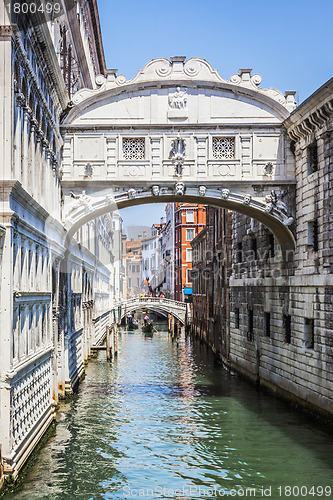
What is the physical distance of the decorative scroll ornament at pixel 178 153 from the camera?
58.4 ft

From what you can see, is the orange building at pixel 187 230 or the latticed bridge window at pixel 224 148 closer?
the latticed bridge window at pixel 224 148

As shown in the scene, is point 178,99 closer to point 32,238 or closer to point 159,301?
point 32,238

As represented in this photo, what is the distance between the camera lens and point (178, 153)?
17.8 meters

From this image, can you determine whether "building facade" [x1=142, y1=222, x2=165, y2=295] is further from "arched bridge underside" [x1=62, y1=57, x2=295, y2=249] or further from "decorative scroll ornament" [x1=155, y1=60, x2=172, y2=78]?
"decorative scroll ornament" [x1=155, y1=60, x2=172, y2=78]

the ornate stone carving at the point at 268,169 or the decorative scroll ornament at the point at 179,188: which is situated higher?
the ornate stone carving at the point at 268,169

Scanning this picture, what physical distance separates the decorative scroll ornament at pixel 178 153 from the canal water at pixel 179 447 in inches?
264

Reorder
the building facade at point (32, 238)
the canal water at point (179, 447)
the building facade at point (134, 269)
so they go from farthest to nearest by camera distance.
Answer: the building facade at point (134, 269) → the canal water at point (179, 447) → the building facade at point (32, 238)

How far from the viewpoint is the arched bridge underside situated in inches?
699

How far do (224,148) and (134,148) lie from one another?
2514 mm

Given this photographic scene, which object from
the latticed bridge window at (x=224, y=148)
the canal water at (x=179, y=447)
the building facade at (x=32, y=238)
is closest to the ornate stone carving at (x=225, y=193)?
the latticed bridge window at (x=224, y=148)

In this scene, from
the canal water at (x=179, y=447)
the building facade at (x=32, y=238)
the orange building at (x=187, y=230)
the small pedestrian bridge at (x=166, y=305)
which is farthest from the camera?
the orange building at (x=187, y=230)

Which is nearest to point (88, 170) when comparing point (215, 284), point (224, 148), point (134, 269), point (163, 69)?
point (163, 69)

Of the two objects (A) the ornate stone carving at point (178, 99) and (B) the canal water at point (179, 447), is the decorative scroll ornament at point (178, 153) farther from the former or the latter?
(B) the canal water at point (179, 447)

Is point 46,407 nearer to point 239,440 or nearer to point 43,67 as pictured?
point 239,440
